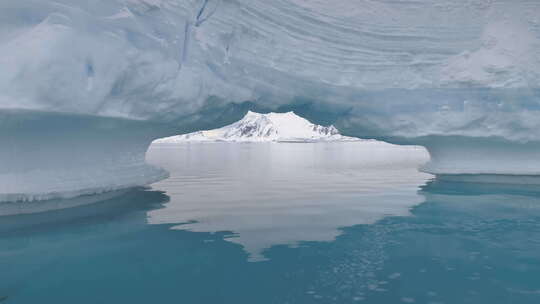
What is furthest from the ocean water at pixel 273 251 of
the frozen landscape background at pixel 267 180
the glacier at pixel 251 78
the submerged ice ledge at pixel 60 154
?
the glacier at pixel 251 78

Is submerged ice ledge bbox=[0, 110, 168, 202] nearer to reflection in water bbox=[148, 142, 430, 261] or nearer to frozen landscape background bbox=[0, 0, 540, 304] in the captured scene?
frozen landscape background bbox=[0, 0, 540, 304]

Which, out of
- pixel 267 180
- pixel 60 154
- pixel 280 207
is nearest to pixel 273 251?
pixel 280 207

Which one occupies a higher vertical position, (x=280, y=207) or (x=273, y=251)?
(x=280, y=207)

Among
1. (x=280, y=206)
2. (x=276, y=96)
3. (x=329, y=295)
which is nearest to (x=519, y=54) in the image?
(x=276, y=96)

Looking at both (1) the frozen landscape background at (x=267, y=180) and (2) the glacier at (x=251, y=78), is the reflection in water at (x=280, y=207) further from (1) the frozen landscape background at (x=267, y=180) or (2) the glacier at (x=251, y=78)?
(2) the glacier at (x=251, y=78)

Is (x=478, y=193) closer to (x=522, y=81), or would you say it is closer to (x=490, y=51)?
(x=522, y=81)

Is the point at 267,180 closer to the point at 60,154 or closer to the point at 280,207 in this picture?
the point at 280,207
